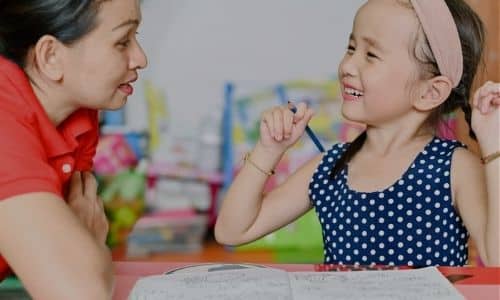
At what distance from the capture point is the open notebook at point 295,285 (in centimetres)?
83

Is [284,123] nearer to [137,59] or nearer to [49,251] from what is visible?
[137,59]

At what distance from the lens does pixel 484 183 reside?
115 cm

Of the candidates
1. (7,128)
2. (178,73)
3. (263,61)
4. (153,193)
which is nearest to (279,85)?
(263,61)

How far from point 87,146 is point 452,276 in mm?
626

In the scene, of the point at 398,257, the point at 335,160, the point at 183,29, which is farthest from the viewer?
the point at 183,29

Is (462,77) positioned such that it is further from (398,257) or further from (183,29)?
(183,29)

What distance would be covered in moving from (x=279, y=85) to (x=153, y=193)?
607 millimetres

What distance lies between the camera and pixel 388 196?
1.22 metres

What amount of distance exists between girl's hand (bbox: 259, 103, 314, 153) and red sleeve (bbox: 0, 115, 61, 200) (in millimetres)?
391

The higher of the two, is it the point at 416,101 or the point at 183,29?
the point at 416,101

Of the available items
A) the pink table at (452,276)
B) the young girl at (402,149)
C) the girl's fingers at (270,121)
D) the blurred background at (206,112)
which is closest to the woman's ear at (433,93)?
the young girl at (402,149)

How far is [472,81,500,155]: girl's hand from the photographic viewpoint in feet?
3.73

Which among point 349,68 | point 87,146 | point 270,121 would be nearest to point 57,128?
point 87,146

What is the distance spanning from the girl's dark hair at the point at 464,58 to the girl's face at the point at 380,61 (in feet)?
0.07
